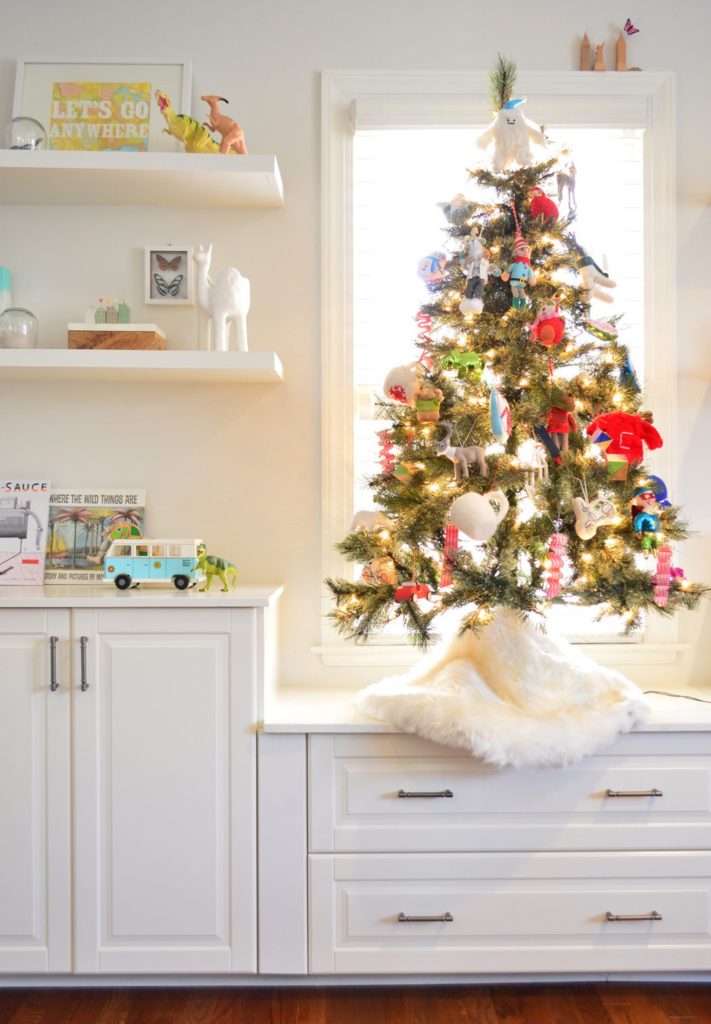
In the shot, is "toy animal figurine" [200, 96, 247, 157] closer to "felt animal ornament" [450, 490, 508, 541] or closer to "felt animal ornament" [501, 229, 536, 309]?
"felt animal ornament" [501, 229, 536, 309]

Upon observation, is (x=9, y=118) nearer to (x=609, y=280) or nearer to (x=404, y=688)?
(x=609, y=280)

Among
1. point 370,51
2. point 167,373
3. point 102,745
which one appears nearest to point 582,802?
point 102,745

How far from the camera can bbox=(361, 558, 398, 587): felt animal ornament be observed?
7.03ft

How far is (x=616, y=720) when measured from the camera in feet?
6.61

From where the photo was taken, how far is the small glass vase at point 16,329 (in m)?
2.36

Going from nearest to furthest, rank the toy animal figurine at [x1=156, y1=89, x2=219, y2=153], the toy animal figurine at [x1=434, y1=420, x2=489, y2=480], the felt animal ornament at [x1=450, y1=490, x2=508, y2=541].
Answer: the felt animal ornament at [x1=450, y1=490, x2=508, y2=541], the toy animal figurine at [x1=434, y1=420, x2=489, y2=480], the toy animal figurine at [x1=156, y1=89, x2=219, y2=153]

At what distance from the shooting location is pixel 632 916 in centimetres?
208

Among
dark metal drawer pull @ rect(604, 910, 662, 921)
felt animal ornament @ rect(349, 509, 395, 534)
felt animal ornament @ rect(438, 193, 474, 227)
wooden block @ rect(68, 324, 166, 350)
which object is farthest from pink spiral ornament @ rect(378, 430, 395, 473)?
dark metal drawer pull @ rect(604, 910, 662, 921)

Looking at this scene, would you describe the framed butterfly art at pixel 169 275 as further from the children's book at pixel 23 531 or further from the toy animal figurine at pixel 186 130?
the children's book at pixel 23 531

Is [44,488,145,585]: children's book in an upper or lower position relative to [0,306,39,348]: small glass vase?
lower

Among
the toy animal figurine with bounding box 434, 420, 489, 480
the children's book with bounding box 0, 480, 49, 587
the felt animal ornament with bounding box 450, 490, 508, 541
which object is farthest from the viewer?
the children's book with bounding box 0, 480, 49, 587

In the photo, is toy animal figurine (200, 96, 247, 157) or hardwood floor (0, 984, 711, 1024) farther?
toy animal figurine (200, 96, 247, 157)

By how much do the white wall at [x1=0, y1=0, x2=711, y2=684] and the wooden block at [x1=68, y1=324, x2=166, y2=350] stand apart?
0.69 ft

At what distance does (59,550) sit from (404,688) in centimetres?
108
